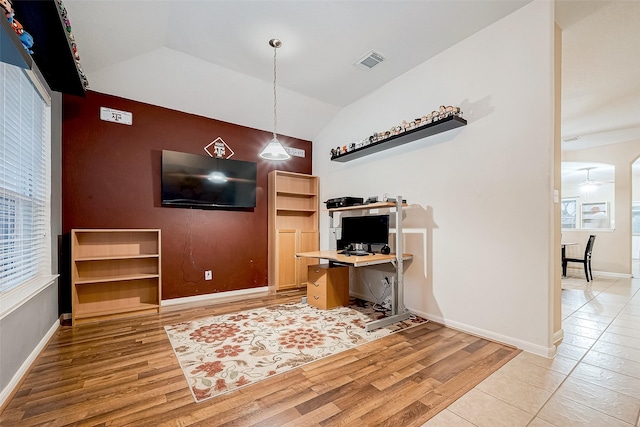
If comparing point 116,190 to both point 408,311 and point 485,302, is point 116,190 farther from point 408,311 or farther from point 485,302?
point 485,302

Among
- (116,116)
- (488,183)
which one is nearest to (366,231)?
(488,183)

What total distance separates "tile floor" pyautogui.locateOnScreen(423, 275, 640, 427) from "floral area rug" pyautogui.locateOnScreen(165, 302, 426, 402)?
3.41 ft

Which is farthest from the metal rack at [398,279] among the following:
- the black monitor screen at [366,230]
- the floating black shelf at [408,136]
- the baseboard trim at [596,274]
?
the baseboard trim at [596,274]

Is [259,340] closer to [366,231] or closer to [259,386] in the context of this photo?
[259,386]

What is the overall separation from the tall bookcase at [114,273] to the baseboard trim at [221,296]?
0.80 feet

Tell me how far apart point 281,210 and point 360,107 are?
2146 millimetres

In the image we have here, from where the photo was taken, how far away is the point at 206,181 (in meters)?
4.06

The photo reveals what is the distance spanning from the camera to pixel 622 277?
5.74m

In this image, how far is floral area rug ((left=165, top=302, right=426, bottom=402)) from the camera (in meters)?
2.07

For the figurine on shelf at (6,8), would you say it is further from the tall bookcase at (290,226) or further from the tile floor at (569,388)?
the tall bookcase at (290,226)

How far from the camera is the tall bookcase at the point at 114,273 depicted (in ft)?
10.5

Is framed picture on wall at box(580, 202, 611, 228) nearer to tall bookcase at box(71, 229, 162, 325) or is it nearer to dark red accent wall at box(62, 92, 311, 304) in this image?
dark red accent wall at box(62, 92, 311, 304)

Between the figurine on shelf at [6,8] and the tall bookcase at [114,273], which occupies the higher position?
the figurine on shelf at [6,8]

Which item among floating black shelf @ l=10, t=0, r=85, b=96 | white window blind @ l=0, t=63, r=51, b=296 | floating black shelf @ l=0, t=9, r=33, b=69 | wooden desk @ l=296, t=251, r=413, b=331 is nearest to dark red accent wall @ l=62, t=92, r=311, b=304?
white window blind @ l=0, t=63, r=51, b=296
